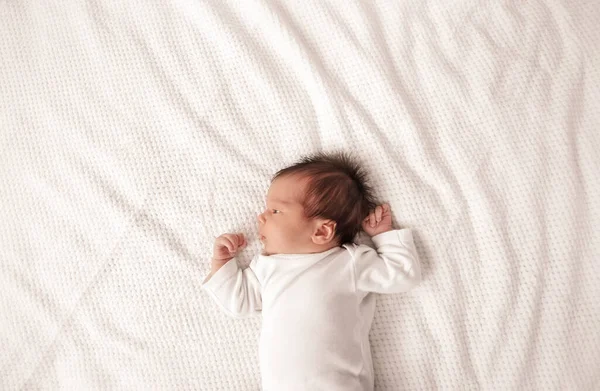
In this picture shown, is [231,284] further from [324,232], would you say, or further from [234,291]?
[324,232]

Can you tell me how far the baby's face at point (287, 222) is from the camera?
50.3 inches

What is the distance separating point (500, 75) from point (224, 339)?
1084 millimetres

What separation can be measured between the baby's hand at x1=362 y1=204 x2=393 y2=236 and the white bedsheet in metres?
0.03

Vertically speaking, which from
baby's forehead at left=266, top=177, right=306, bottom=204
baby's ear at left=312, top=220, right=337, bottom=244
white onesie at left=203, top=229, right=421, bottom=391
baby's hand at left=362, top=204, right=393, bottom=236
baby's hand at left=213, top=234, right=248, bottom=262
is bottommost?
white onesie at left=203, top=229, right=421, bottom=391

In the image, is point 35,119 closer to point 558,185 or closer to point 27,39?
point 27,39

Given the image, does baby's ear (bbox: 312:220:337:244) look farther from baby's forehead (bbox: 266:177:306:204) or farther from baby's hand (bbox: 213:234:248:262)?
baby's hand (bbox: 213:234:248:262)

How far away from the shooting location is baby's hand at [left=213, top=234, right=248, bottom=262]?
134 cm

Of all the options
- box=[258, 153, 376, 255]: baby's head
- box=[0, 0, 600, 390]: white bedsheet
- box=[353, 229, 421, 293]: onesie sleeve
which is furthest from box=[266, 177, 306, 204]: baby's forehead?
box=[353, 229, 421, 293]: onesie sleeve

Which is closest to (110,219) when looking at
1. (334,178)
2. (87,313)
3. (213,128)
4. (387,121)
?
(87,313)

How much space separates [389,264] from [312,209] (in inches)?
9.8

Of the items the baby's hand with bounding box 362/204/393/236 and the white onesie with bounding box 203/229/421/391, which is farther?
the baby's hand with bounding box 362/204/393/236

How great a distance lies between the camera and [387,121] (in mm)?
1414

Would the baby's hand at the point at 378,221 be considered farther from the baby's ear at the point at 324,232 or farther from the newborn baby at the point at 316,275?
the baby's ear at the point at 324,232

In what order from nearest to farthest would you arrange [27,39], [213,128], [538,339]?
[538,339], [213,128], [27,39]
